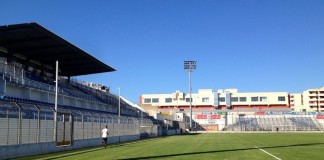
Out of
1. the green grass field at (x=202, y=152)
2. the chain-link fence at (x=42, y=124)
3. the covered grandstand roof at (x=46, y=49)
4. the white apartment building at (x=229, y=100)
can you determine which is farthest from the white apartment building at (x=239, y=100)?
the green grass field at (x=202, y=152)

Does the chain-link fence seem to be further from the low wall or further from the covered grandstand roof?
the covered grandstand roof

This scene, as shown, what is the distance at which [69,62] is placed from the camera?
57.5 metres

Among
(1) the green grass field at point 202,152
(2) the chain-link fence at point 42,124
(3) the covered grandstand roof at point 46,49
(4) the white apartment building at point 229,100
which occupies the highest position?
(3) the covered grandstand roof at point 46,49

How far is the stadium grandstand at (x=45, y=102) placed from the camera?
2523 cm

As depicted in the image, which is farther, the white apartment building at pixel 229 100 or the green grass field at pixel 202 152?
the white apartment building at pixel 229 100

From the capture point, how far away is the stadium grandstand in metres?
25.2

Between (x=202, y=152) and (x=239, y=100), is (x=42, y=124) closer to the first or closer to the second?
(x=202, y=152)

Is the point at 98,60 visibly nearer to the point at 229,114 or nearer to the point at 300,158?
the point at 300,158

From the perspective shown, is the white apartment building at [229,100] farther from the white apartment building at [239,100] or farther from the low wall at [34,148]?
the low wall at [34,148]

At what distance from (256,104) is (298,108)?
17.7m

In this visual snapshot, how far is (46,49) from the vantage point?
50062 millimetres

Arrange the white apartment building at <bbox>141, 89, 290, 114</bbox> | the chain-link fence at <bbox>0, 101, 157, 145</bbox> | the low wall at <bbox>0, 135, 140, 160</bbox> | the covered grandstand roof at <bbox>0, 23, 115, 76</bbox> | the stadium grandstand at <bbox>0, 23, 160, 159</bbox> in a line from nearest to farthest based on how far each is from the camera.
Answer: the low wall at <bbox>0, 135, 140, 160</bbox> → the chain-link fence at <bbox>0, 101, 157, 145</bbox> → the stadium grandstand at <bbox>0, 23, 160, 159</bbox> → the covered grandstand roof at <bbox>0, 23, 115, 76</bbox> → the white apartment building at <bbox>141, 89, 290, 114</bbox>

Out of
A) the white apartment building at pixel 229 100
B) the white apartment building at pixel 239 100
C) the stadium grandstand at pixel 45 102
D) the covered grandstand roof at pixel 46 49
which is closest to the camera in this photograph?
the stadium grandstand at pixel 45 102

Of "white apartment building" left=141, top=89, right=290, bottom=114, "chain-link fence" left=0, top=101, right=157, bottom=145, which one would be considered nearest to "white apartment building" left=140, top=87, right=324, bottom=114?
"white apartment building" left=141, top=89, right=290, bottom=114
